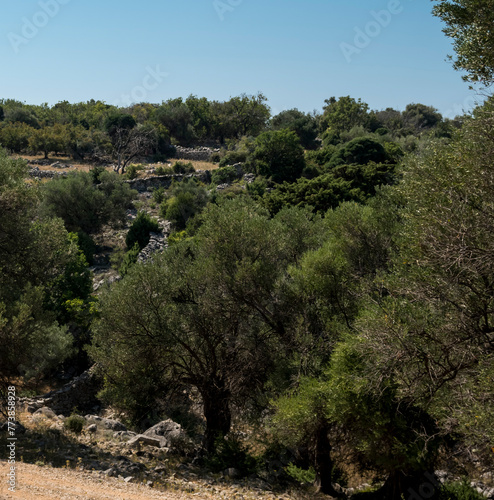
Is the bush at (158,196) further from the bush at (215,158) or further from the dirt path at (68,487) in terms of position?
the dirt path at (68,487)

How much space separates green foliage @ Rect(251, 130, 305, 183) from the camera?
5125 centimetres

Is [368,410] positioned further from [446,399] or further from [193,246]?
[193,246]

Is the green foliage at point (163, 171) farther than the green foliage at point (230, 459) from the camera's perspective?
Yes

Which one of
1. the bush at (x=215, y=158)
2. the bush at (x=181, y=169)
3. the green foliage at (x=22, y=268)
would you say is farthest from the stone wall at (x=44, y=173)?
the green foliage at (x=22, y=268)

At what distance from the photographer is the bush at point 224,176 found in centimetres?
5281

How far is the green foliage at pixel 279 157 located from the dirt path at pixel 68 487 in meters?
41.7

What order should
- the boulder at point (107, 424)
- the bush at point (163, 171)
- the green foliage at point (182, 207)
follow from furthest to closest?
the bush at point (163, 171) → the green foliage at point (182, 207) → the boulder at point (107, 424)

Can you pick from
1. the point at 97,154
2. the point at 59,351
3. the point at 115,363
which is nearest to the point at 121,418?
the point at 115,363

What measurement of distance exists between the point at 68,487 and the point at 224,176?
45.2m

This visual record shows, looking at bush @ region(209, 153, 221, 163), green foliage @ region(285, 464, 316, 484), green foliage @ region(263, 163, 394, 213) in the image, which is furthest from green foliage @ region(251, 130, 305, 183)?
green foliage @ region(285, 464, 316, 484)

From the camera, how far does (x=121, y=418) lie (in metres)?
18.6

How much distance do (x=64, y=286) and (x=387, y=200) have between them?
62.7ft

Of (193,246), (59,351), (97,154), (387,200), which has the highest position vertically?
(97,154)

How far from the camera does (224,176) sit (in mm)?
53219
